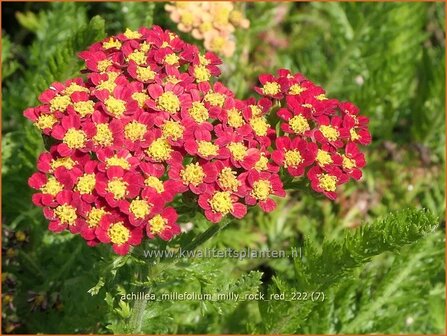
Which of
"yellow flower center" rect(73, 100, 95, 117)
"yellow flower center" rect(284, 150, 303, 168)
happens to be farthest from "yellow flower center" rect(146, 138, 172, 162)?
"yellow flower center" rect(284, 150, 303, 168)

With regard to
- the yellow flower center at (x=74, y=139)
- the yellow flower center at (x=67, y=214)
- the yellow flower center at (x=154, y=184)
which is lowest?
the yellow flower center at (x=67, y=214)

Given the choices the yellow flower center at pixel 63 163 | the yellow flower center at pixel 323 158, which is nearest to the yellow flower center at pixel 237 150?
the yellow flower center at pixel 323 158

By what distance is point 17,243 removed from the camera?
8.17ft

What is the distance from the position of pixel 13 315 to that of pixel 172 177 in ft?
3.97

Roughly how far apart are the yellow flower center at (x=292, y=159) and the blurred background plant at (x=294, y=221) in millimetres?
235

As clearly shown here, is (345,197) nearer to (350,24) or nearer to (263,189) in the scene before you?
(350,24)


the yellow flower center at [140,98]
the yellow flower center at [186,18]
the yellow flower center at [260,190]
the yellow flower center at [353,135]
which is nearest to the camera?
the yellow flower center at [260,190]

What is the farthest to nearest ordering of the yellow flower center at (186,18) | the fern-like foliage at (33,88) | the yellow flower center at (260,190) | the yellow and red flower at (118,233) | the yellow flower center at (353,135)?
the yellow flower center at (186,18) → the fern-like foliage at (33,88) → the yellow flower center at (353,135) → the yellow flower center at (260,190) → the yellow and red flower at (118,233)

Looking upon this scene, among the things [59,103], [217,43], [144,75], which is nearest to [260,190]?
[144,75]

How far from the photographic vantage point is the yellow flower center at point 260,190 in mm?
1828

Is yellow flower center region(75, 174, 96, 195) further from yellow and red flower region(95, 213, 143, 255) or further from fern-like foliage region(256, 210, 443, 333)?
fern-like foliage region(256, 210, 443, 333)

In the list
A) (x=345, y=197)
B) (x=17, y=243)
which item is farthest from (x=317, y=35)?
(x=17, y=243)

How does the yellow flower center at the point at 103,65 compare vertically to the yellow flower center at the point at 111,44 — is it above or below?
below

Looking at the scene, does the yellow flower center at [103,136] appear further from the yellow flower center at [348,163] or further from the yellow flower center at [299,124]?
the yellow flower center at [348,163]
